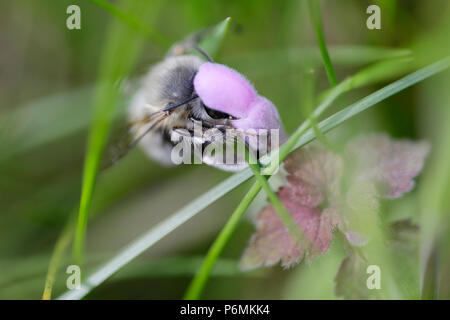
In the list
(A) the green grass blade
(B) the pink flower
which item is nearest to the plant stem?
(B) the pink flower

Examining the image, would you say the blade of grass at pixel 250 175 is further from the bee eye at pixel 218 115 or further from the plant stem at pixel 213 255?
the bee eye at pixel 218 115

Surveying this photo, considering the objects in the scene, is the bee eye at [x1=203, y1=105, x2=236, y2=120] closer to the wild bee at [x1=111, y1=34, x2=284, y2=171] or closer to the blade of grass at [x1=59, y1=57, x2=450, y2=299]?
the wild bee at [x1=111, y1=34, x2=284, y2=171]

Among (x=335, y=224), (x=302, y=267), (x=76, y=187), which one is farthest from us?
(x=76, y=187)

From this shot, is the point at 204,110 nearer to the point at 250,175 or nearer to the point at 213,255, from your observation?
the point at 250,175

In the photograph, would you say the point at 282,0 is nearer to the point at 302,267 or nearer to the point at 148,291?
the point at 302,267

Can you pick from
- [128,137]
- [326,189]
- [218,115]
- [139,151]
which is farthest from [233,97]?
[139,151]

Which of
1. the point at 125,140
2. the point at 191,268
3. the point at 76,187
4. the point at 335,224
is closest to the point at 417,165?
the point at 335,224

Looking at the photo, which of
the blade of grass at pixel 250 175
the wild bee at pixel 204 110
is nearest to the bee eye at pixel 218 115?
the wild bee at pixel 204 110
